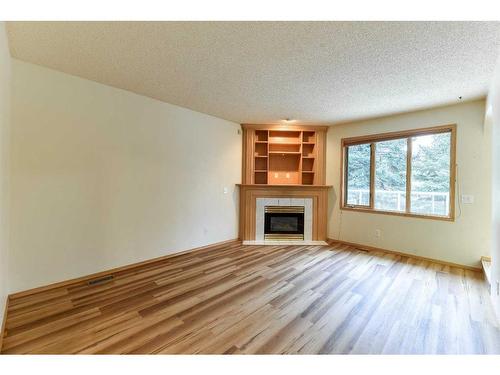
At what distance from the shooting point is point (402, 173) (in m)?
3.77

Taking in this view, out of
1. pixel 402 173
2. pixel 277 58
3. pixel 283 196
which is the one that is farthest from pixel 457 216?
pixel 277 58

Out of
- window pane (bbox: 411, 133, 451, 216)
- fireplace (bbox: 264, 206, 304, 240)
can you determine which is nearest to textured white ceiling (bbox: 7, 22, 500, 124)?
window pane (bbox: 411, 133, 451, 216)

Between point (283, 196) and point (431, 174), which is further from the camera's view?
point (283, 196)

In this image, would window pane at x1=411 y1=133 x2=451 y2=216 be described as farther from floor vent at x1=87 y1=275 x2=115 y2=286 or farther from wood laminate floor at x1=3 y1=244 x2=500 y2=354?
floor vent at x1=87 y1=275 x2=115 y2=286

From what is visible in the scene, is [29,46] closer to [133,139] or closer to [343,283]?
[133,139]

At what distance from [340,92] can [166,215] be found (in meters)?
3.08

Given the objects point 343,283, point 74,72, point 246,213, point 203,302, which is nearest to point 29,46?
point 74,72

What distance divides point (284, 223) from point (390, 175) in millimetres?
2171

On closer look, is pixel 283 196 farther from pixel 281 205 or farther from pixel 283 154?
pixel 283 154

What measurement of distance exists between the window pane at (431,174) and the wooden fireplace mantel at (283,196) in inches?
57.5

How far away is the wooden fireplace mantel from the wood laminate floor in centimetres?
134

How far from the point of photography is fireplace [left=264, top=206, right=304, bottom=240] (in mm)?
4496

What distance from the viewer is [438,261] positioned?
3334 mm
